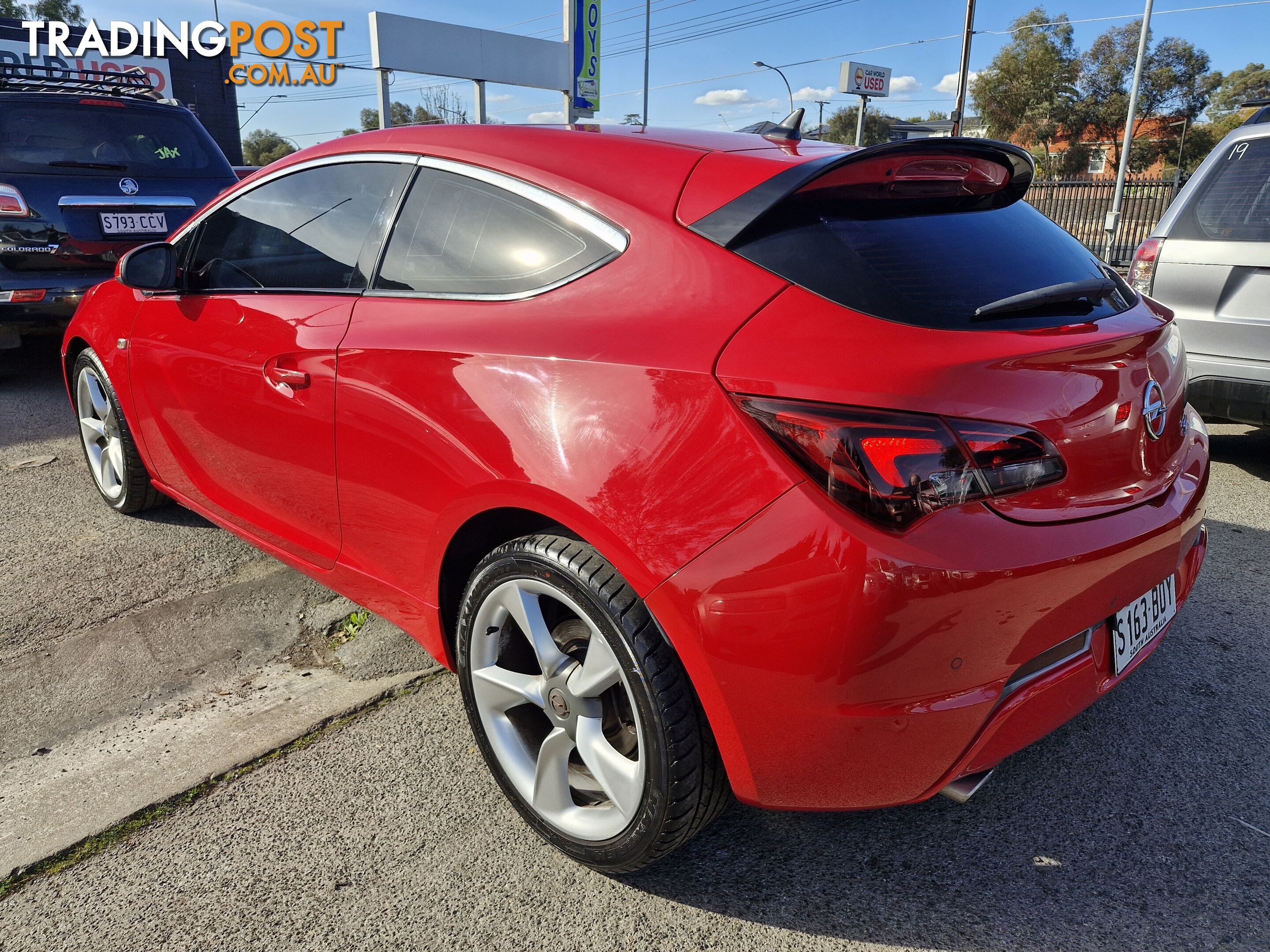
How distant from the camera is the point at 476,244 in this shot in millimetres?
2238

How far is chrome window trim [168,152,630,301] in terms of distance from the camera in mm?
2000

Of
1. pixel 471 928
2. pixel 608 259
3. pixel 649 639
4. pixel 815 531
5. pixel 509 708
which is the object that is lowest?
pixel 471 928

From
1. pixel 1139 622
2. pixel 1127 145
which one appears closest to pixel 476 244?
pixel 1139 622

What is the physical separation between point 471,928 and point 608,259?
143 centimetres

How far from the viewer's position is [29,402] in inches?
240

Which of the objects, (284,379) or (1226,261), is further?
(1226,261)

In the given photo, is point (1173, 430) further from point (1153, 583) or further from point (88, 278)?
point (88, 278)

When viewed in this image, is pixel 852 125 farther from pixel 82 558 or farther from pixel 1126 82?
pixel 82 558

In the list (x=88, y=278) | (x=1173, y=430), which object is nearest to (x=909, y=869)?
(x=1173, y=430)

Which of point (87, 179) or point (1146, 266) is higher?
point (87, 179)

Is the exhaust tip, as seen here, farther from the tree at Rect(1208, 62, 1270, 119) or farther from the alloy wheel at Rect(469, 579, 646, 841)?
the tree at Rect(1208, 62, 1270, 119)

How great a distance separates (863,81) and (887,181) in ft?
161

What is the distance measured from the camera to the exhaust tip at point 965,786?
1789 mm

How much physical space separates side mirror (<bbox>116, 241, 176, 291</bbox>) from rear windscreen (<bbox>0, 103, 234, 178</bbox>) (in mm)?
3708
